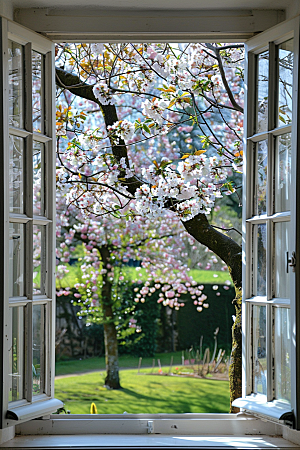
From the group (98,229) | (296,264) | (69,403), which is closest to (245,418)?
(296,264)

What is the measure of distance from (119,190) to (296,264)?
1372 mm

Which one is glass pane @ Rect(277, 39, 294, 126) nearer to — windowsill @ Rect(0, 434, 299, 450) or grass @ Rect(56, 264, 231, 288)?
windowsill @ Rect(0, 434, 299, 450)

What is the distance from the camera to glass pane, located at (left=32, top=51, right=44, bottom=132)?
1.61 metres

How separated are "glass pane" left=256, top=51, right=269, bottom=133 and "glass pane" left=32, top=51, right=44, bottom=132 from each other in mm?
827

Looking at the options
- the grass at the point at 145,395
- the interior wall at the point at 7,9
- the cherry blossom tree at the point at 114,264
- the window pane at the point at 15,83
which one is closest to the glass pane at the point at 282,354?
the window pane at the point at 15,83

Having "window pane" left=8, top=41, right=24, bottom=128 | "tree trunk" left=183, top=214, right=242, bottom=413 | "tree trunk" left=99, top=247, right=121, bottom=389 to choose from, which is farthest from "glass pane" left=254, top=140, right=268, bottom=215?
"tree trunk" left=99, top=247, right=121, bottom=389

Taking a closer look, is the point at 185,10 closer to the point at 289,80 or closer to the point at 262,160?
the point at 289,80

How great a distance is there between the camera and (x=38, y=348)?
5.12 ft

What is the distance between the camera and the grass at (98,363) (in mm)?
6469

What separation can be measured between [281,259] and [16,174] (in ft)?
3.24

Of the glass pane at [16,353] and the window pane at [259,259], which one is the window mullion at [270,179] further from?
the glass pane at [16,353]

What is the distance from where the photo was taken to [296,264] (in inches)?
54.6

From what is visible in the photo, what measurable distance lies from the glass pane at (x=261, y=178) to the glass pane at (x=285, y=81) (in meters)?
0.11

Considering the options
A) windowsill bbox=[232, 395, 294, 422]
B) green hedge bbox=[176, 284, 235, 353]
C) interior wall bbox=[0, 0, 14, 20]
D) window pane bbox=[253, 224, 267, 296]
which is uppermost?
interior wall bbox=[0, 0, 14, 20]
